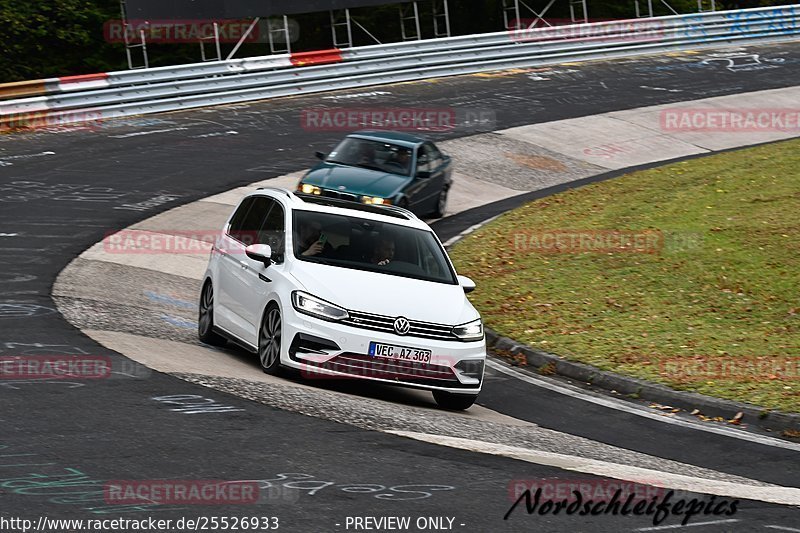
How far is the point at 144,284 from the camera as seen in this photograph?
50.7ft

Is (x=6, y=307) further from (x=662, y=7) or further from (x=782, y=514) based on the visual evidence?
(x=662, y=7)

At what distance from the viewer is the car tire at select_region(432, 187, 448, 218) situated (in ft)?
70.9

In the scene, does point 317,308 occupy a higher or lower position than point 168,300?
higher

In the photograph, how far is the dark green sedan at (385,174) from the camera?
62.6 feet

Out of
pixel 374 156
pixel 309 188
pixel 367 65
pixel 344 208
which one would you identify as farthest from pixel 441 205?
pixel 367 65

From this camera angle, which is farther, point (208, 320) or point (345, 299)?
point (208, 320)

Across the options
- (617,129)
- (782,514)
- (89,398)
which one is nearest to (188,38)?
(617,129)

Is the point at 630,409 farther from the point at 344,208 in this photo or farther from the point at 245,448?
the point at 245,448

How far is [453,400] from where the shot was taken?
1080 cm

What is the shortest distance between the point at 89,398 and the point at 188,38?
32087 millimetres

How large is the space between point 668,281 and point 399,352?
7.37 m

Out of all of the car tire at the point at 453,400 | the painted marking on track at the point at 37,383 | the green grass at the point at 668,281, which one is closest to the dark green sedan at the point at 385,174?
the green grass at the point at 668,281

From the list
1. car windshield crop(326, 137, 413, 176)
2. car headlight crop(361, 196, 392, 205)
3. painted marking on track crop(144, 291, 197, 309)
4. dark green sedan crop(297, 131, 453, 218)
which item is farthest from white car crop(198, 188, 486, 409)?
car windshield crop(326, 137, 413, 176)

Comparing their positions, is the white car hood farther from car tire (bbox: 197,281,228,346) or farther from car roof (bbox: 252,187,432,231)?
car tire (bbox: 197,281,228,346)
